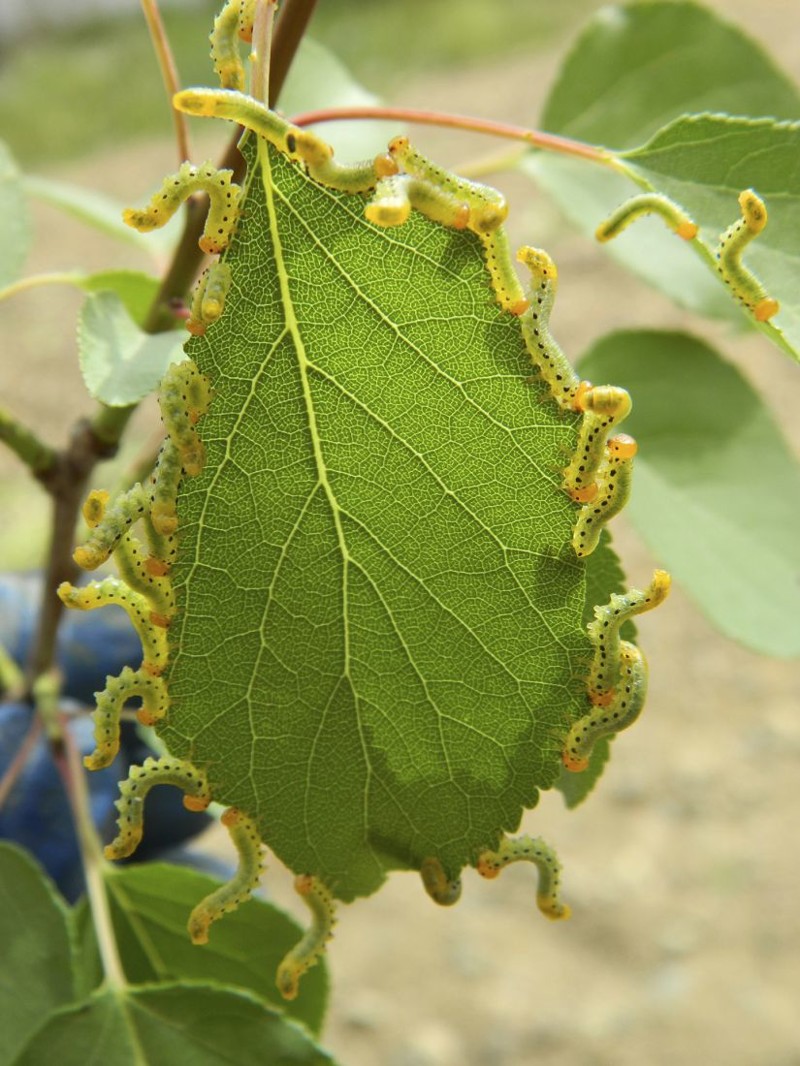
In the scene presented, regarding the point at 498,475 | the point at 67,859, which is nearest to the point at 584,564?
the point at 498,475

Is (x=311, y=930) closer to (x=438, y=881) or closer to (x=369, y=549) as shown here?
(x=438, y=881)

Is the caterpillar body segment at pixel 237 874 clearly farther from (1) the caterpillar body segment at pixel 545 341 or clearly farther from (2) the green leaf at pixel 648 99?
(2) the green leaf at pixel 648 99

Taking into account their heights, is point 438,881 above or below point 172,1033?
above

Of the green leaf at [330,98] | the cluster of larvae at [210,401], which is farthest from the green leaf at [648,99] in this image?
the cluster of larvae at [210,401]

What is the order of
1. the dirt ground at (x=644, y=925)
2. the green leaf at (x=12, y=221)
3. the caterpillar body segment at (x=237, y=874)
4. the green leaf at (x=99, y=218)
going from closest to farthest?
the caterpillar body segment at (x=237, y=874), the green leaf at (x=12, y=221), the green leaf at (x=99, y=218), the dirt ground at (x=644, y=925)

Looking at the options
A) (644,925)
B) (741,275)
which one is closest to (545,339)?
(741,275)

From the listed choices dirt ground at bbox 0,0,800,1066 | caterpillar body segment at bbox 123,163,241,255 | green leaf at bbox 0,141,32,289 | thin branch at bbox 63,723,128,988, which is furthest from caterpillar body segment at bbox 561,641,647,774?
dirt ground at bbox 0,0,800,1066

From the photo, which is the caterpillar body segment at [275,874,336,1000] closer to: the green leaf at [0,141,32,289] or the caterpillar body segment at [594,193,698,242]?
the caterpillar body segment at [594,193,698,242]
